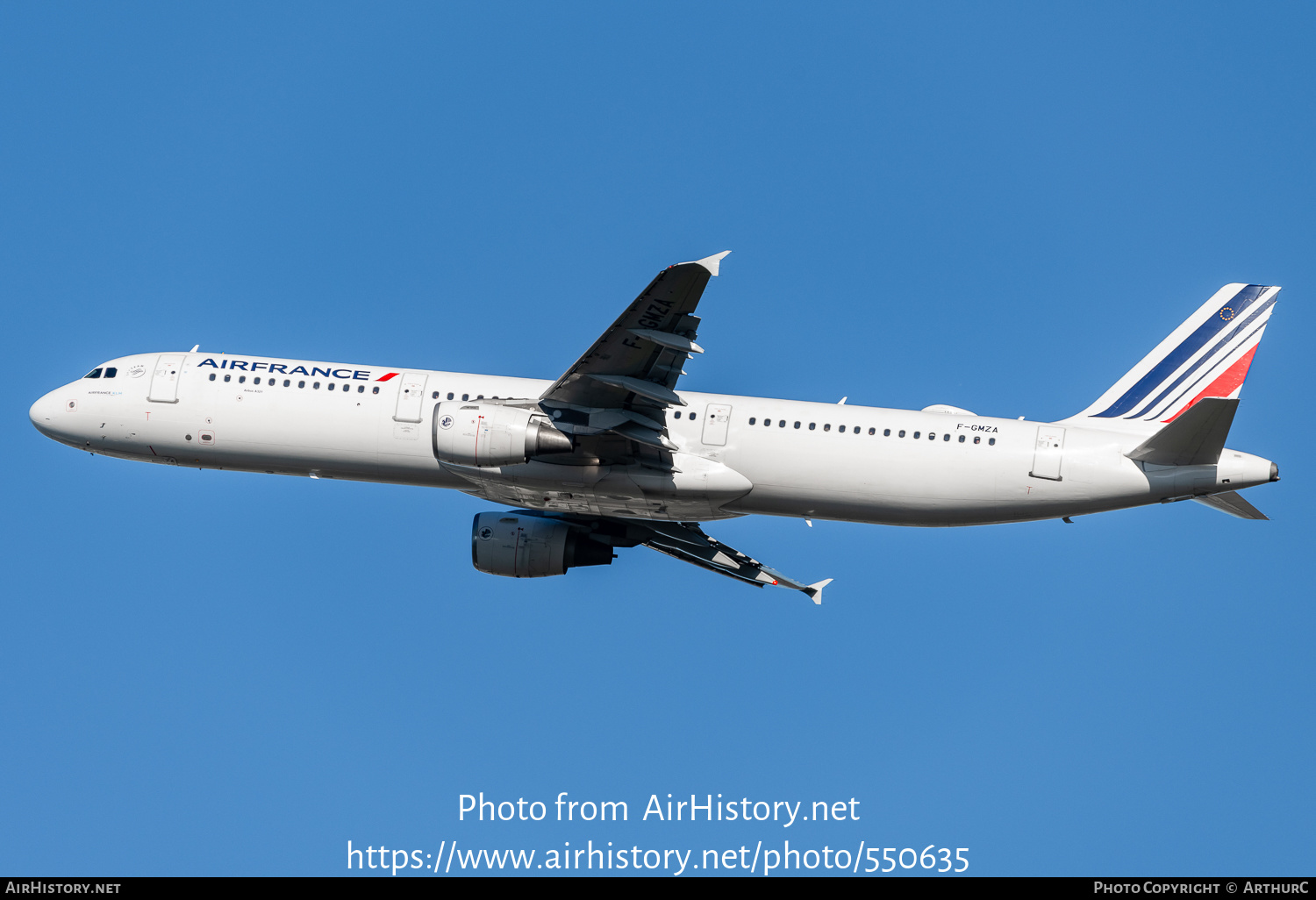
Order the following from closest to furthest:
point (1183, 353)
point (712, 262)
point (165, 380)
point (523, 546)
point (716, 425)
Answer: point (712, 262) < point (716, 425) < point (1183, 353) < point (165, 380) < point (523, 546)

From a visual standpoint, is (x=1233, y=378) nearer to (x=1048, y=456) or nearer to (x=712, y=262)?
(x=1048, y=456)

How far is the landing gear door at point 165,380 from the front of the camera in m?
38.5

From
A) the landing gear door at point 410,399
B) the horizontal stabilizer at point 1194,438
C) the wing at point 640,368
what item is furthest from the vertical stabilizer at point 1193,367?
the landing gear door at point 410,399

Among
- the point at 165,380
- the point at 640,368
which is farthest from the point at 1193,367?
the point at 165,380

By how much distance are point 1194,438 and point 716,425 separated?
38.7ft

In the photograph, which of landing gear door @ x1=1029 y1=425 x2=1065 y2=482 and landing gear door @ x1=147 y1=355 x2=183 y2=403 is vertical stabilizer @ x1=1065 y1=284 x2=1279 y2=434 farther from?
landing gear door @ x1=147 y1=355 x2=183 y2=403

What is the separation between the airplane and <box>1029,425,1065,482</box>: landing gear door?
0.05 metres

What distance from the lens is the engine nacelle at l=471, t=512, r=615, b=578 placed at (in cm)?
3953

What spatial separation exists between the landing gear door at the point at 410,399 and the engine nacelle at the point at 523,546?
14.7ft

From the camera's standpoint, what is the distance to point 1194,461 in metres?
34.0

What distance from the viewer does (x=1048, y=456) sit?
35.4 m

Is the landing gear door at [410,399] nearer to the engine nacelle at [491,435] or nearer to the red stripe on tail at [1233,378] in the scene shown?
the engine nacelle at [491,435]

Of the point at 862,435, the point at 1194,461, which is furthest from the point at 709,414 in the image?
the point at 1194,461

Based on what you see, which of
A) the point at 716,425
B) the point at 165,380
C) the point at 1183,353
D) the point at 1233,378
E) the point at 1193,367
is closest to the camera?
the point at 716,425
